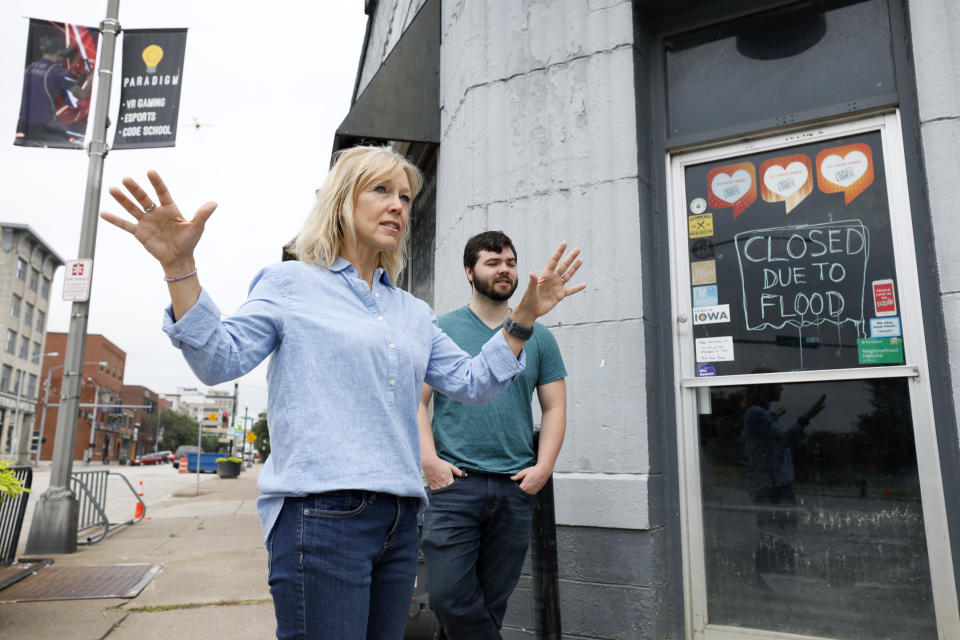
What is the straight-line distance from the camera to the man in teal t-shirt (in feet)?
9.74

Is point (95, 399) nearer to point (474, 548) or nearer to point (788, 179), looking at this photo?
point (474, 548)

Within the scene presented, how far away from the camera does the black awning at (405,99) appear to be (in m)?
5.62

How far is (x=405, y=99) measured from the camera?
5.68 m

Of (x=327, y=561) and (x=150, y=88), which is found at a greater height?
(x=150, y=88)

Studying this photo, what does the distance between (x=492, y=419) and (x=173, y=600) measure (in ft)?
12.8

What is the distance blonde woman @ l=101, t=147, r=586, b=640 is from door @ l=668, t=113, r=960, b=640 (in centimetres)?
223

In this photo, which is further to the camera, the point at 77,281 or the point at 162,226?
the point at 77,281

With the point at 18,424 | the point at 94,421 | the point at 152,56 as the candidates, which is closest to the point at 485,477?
the point at 152,56

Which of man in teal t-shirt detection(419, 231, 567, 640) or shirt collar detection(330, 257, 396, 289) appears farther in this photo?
man in teal t-shirt detection(419, 231, 567, 640)

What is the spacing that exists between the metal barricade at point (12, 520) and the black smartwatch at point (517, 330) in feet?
20.8

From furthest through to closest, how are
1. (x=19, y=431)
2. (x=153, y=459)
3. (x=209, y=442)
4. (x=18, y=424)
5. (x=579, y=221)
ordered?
(x=209, y=442)
(x=153, y=459)
(x=19, y=431)
(x=18, y=424)
(x=579, y=221)

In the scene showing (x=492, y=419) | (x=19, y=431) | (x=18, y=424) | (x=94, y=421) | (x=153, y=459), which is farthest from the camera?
(x=94, y=421)

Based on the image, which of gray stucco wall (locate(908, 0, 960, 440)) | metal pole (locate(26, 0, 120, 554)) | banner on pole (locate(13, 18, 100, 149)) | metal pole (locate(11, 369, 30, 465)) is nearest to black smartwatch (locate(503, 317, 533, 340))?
gray stucco wall (locate(908, 0, 960, 440))

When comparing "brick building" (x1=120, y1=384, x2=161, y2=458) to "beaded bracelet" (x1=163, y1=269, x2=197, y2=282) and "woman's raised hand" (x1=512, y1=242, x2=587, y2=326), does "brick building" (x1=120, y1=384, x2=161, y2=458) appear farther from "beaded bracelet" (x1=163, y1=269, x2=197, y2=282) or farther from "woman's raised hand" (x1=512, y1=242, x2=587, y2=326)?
"beaded bracelet" (x1=163, y1=269, x2=197, y2=282)
